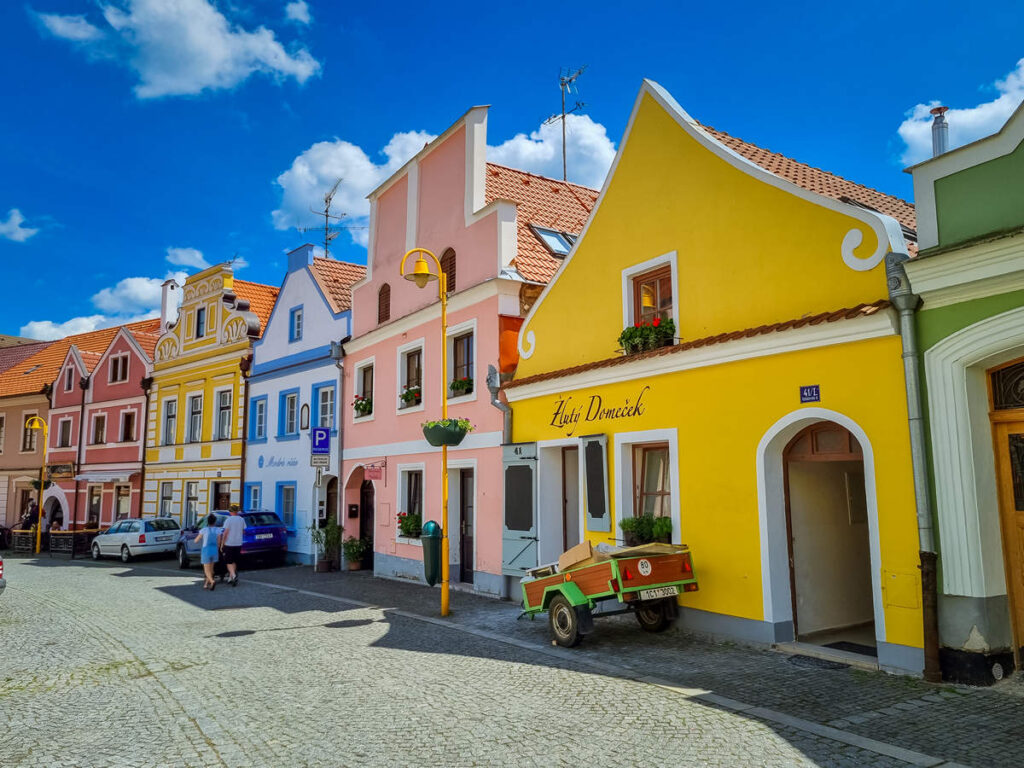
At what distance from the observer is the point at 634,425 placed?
11.4 metres

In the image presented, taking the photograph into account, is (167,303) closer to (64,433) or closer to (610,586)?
(64,433)

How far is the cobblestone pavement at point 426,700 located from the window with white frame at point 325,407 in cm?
986

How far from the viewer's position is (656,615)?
33.8 feet

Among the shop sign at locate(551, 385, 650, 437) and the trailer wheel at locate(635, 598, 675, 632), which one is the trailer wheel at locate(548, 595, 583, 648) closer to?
the trailer wheel at locate(635, 598, 675, 632)

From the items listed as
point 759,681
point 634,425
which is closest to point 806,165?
point 634,425

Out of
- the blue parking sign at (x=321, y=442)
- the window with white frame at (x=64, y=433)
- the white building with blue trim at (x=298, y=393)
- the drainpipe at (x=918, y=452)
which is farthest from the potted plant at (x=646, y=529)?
the window with white frame at (x=64, y=433)

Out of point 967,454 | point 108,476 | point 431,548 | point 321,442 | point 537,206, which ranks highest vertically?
point 537,206

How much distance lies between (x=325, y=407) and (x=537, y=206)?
8.47 meters

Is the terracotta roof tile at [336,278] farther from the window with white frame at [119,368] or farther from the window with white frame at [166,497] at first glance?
the window with white frame at [119,368]

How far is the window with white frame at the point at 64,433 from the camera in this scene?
1406 inches

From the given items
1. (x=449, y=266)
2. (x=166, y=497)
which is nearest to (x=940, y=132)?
(x=449, y=266)

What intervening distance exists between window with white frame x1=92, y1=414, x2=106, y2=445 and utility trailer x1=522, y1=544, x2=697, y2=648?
29.4m

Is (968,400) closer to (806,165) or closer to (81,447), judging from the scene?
(806,165)

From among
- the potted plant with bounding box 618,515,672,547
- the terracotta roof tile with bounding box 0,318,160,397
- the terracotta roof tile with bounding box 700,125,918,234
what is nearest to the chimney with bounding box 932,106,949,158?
the terracotta roof tile with bounding box 700,125,918,234
